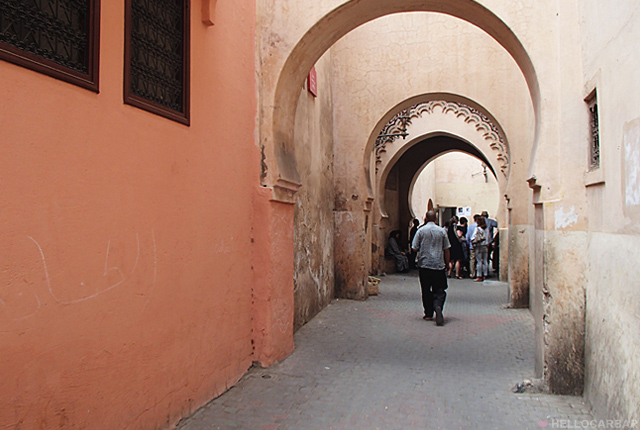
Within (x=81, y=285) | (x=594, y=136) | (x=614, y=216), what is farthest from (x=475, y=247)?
(x=81, y=285)

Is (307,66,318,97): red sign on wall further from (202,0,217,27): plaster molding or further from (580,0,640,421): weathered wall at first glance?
(580,0,640,421): weathered wall

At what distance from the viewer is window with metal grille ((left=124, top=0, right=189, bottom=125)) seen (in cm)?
329

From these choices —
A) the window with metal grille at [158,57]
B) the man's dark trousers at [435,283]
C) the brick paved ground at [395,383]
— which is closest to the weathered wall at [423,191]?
the man's dark trousers at [435,283]

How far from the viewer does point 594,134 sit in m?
4.12

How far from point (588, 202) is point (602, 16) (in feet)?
4.75

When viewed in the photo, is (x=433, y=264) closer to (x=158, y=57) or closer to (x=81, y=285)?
(x=158, y=57)

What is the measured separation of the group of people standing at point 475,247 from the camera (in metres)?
13.5

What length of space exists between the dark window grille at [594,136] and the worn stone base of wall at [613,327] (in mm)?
629

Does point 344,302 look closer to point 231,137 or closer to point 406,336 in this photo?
point 406,336

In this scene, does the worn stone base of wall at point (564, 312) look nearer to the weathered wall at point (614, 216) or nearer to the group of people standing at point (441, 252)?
the weathered wall at point (614, 216)

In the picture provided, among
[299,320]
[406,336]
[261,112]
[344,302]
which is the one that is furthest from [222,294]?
[344,302]

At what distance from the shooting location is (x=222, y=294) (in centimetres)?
438

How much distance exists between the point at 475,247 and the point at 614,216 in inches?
417

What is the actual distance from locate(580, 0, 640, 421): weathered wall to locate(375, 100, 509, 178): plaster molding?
7.78 metres
